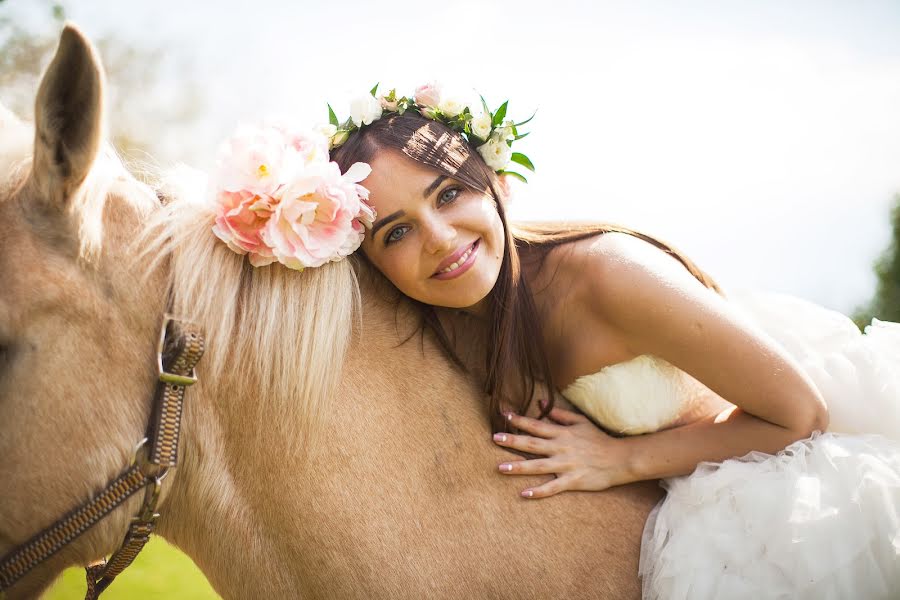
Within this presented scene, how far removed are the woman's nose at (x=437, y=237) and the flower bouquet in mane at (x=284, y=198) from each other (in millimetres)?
224

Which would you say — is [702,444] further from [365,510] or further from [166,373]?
[166,373]

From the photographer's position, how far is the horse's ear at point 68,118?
129 cm

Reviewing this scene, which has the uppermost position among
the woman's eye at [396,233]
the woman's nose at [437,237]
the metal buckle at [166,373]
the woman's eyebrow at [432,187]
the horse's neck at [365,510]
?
the woman's eyebrow at [432,187]

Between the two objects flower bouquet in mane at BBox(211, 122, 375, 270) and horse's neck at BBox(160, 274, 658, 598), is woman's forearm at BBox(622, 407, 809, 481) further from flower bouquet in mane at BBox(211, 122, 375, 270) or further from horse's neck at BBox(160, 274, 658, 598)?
flower bouquet in mane at BBox(211, 122, 375, 270)

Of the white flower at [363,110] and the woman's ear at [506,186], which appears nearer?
the white flower at [363,110]

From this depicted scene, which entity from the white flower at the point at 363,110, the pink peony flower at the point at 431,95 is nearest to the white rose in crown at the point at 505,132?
the pink peony flower at the point at 431,95

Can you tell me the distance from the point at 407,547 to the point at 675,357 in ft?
3.48

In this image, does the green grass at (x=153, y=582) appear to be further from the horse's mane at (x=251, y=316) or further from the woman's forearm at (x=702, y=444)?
the woman's forearm at (x=702, y=444)

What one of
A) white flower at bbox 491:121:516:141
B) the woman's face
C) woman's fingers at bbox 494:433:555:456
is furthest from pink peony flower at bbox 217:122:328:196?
woman's fingers at bbox 494:433:555:456

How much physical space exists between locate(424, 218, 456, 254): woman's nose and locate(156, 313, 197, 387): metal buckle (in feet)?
2.71

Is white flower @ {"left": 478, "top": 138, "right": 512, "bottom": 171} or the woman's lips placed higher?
white flower @ {"left": 478, "top": 138, "right": 512, "bottom": 171}

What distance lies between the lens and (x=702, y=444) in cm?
202

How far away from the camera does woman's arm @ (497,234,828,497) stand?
1903 mm

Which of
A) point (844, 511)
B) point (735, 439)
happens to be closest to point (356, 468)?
point (735, 439)
